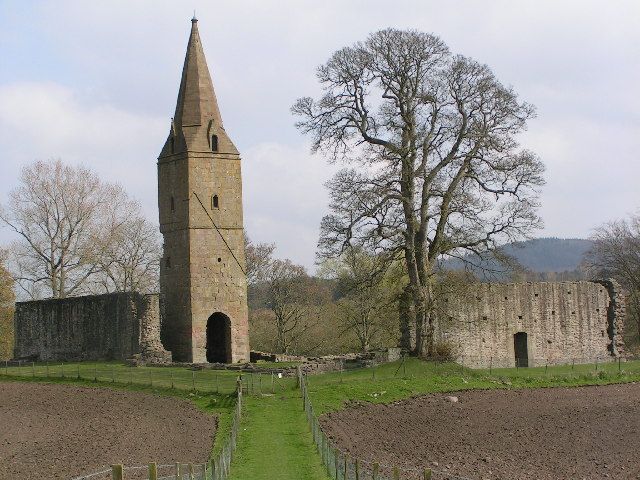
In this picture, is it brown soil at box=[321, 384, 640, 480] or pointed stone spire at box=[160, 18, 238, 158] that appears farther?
pointed stone spire at box=[160, 18, 238, 158]

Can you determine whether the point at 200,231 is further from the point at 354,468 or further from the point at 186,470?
the point at 354,468

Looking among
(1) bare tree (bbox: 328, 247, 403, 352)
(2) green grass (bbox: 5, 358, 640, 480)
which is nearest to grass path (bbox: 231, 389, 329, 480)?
(2) green grass (bbox: 5, 358, 640, 480)

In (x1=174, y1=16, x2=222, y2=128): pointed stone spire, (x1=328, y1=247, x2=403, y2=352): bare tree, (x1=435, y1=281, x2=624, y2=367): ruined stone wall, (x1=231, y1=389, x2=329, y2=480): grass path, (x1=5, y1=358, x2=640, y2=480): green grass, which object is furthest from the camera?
(x1=328, y1=247, x2=403, y2=352): bare tree

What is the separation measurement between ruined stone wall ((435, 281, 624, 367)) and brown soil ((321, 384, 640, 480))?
300 inches

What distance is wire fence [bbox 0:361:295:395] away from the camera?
34.9m

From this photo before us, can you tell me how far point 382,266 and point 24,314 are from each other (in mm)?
20077

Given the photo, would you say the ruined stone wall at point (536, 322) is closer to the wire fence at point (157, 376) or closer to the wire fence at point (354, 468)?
the wire fence at point (157, 376)

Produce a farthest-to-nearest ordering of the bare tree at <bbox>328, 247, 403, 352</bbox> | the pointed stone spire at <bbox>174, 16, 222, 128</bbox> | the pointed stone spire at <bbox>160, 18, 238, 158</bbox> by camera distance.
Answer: the bare tree at <bbox>328, 247, 403, 352</bbox>
the pointed stone spire at <bbox>174, 16, 222, 128</bbox>
the pointed stone spire at <bbox>160, 18, 238, 158</bbox>

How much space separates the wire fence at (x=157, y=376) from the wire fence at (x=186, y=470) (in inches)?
268

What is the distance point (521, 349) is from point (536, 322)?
1.36m

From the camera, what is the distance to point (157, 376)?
3903 centimetres

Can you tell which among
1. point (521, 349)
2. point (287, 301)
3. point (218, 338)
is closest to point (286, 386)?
point (218, 338)

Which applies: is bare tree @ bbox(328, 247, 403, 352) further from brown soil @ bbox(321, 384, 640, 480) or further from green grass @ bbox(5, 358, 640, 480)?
brown soil @ bbox(321, 384, 640, 480)

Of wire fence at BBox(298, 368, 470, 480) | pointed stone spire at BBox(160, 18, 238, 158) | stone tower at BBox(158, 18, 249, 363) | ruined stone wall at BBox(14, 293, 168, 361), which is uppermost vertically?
pointed stone spire at BBox(160, 18, 238, 158)
